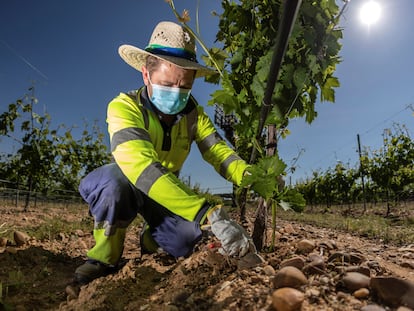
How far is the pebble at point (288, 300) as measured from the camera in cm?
121

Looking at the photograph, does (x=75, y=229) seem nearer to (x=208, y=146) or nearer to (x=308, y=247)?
(x=208, y=146)

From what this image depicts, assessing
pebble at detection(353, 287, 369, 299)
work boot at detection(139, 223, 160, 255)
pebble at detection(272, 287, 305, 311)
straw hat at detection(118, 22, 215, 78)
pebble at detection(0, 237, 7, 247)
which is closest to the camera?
pebble at detection(272, 287, 305, 311)

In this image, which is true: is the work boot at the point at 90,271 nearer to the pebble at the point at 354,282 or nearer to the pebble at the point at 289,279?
the pebble at the point at 289,279

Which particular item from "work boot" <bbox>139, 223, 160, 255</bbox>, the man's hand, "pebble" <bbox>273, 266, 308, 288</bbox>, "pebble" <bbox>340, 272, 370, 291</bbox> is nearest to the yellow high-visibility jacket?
the man's hand

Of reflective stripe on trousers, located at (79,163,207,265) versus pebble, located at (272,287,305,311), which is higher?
reflective stripe on trousers, located at (79,163,207,265)

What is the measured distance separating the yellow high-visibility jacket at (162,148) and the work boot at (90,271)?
2.37ft

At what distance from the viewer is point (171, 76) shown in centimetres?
235

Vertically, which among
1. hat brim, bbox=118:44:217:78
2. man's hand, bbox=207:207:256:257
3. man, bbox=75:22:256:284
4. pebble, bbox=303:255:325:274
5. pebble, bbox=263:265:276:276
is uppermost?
hat brim, bbox=118:44:217:78

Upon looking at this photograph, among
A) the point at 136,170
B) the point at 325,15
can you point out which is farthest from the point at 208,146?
the point at 325,15

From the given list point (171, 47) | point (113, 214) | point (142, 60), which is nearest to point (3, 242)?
point (113, 214)

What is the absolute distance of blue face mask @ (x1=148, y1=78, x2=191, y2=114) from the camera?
238cm

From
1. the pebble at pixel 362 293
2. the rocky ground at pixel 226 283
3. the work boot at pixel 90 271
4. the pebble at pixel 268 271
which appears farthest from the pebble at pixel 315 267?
the work boot at pixel 90 271

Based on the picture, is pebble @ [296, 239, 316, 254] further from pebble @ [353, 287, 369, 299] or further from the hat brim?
the hat brim

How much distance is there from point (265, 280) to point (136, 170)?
39.0 inches
